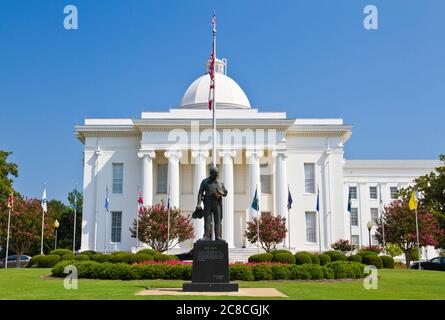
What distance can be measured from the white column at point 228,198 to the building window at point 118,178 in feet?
33.7

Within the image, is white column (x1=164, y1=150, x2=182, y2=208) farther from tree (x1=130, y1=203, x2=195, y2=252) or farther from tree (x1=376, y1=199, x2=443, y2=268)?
tree (x1=376, y1=199, x2=443, y2=268)

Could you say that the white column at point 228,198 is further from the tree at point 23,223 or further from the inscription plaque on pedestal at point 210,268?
the inscription plaque on pedestal at point 210,268

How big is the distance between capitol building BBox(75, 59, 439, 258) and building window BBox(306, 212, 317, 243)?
0.32 ft

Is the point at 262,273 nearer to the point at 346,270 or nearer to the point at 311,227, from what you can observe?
the point at 346,270

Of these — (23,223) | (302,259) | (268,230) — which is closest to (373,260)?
(302,259)

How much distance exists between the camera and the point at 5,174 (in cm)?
4559

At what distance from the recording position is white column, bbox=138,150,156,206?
1949 inches

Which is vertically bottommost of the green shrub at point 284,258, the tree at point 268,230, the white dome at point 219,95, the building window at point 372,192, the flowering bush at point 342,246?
the green shrub at point 284,258

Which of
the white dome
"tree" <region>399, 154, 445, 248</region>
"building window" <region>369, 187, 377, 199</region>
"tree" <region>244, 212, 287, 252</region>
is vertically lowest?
"tree" <region>244, 212, 287, 252</region>

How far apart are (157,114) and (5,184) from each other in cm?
1567

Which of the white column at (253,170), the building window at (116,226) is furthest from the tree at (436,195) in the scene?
the building window at (116,226)

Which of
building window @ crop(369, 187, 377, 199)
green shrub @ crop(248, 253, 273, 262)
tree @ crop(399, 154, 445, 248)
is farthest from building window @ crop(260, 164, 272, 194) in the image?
building window @ crop(369, 187, 377, 199)

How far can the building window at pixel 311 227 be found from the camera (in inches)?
2010
